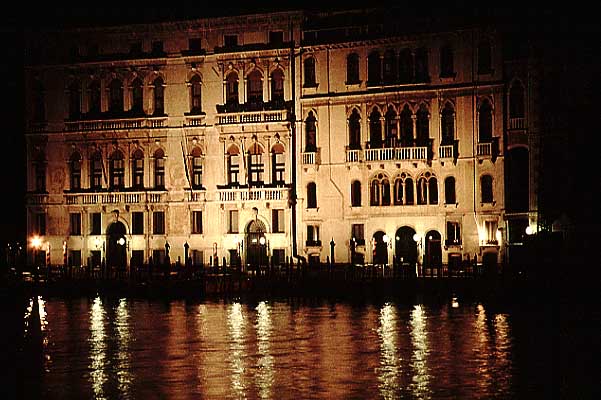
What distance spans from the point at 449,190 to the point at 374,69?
21.0 ft

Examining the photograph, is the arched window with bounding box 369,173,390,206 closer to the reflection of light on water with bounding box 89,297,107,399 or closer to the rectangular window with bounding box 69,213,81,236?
the rectangular window with bounding box 69,213,81,236

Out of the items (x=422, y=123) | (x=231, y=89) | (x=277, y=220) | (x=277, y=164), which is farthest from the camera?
(x=231, y=89)

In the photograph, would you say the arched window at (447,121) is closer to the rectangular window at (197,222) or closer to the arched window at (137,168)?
the rectangular window at (197,222)

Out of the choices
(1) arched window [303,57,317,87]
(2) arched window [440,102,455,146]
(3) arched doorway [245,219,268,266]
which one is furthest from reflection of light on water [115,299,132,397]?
(2) arched window [440,102,455,146]

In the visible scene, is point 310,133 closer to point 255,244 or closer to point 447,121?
point 255,244

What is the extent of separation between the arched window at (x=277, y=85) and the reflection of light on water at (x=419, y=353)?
18.2 m

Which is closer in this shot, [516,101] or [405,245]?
[516,101]

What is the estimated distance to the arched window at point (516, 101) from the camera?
52.0 metres

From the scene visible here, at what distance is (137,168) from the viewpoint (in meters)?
58.4

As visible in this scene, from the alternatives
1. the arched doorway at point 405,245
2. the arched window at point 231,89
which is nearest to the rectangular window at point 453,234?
the arched doorway at point 405,245

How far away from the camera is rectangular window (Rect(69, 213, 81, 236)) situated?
58.8 m

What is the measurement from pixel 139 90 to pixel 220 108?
A: 443 centimetres

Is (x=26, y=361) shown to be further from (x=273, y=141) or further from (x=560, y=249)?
(x=273, y=141)

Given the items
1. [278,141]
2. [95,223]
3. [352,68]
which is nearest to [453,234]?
[352,68]
